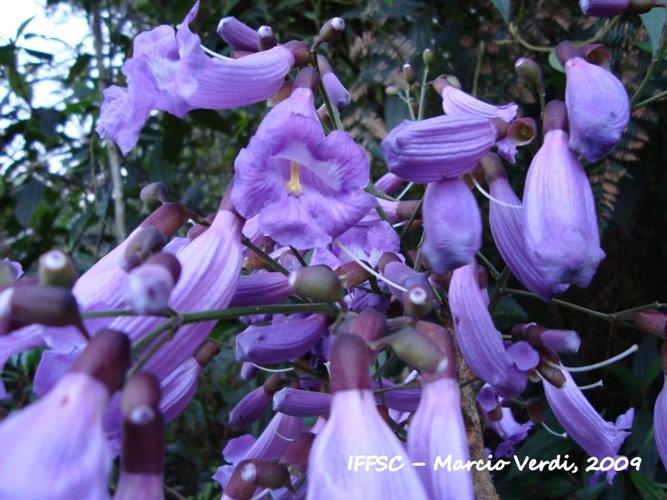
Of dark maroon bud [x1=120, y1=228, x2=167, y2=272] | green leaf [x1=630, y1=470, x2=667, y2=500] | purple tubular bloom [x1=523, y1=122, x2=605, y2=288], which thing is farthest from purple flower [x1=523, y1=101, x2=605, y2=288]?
green leaf [x1=630, y1=470, x2=667, y2=500]

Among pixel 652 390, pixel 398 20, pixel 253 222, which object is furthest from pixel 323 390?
pixel 398 20

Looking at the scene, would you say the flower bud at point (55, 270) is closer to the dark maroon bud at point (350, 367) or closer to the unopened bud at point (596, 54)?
the dark maroon bud at point (350, 367)

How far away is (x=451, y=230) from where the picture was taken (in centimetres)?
53

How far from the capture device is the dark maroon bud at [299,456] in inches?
23.0

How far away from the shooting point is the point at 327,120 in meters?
0.79

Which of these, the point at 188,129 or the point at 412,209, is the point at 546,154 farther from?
the point at 188,129

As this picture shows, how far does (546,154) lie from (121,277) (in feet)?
1.38

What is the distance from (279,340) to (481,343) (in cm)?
20

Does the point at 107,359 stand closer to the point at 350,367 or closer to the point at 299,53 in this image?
the point at 350,367

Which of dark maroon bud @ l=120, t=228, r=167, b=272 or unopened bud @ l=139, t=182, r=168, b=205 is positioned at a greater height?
dark maroon bud @ l=120, t=228, r=167, b=272

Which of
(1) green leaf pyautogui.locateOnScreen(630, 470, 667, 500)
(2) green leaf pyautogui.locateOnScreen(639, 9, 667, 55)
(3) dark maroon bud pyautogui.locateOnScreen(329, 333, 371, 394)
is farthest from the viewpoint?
(1) green leaf pyautogui.locateOnScreen(630, 470, 667, 500)

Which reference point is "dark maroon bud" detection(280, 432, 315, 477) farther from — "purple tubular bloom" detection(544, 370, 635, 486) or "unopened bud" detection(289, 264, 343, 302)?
"purple tubular bloom" detection(544, 370, 635, 486)

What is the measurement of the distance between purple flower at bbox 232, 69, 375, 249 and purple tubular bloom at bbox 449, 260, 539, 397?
0.15 meters

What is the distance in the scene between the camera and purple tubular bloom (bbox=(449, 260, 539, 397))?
561mm
